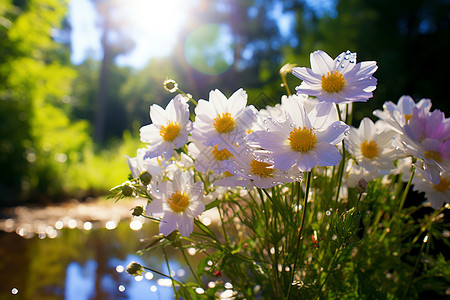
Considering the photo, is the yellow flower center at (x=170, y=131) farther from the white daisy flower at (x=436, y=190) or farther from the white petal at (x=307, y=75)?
the white daisy flower at (x=436, y=190)

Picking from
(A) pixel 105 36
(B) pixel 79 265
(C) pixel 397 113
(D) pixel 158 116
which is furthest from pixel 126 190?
(A) pixel 105 36

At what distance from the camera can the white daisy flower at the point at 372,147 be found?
585 millimetres

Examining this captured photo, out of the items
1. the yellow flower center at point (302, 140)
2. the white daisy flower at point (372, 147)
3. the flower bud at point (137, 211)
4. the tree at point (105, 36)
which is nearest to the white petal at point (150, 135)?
the flower bud at point (137, 211)

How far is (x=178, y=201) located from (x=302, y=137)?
199 millimetres

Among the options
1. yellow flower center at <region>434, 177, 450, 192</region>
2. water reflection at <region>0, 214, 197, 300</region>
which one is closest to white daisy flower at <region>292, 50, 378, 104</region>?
yellow flower center at <region>434, 177, 450, 192</region>

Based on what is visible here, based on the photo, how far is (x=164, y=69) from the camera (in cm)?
1661

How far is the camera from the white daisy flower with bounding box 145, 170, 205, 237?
479 millimetres

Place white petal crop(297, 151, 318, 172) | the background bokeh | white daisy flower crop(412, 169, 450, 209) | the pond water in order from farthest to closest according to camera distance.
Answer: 1. the background bokeh
2. the pond water
3. white daisy flower crop(412, 169, 450, 209)
4. white petal crop(297, 151, 318, 172)

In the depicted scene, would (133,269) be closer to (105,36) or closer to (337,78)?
(337,78)

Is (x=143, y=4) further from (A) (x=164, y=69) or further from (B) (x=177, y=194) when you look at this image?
(B) (x=177, y=194)

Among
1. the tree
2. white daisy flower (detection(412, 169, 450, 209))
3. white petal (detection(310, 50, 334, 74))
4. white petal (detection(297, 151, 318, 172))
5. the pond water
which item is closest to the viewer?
white petal (detection(297, 151, 318, 172))

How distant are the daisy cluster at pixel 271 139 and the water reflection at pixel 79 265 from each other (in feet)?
1.02

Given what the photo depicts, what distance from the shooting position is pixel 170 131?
0.52 meters

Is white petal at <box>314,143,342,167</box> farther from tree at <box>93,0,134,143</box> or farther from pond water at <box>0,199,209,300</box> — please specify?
tree at <box>93,0,134,143</box>
